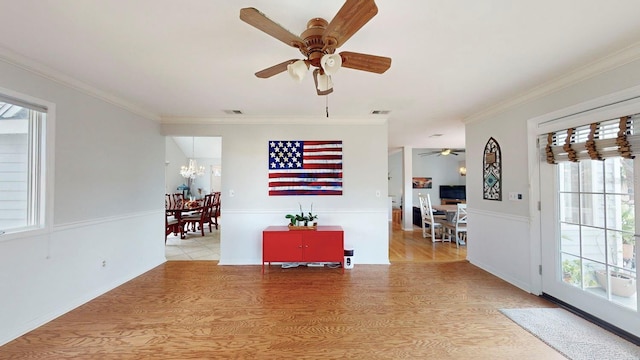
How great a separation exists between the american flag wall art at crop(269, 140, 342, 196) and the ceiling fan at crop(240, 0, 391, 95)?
2179 mm

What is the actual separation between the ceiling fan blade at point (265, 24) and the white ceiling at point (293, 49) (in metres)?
0.22

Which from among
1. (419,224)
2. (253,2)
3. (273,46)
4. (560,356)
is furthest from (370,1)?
(419,224)

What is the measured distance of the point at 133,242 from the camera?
365 centimetres

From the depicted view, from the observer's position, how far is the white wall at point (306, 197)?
422 cm

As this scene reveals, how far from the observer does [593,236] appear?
2.48m

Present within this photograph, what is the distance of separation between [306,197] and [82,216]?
2.77m

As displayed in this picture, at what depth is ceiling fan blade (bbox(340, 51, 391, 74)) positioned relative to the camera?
1755 millimetres

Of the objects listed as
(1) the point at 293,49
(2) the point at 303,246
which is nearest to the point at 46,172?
(1) the point at 293,49

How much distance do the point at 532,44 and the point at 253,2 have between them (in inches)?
84.1

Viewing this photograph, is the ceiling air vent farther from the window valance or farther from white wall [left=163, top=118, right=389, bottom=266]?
the window valance

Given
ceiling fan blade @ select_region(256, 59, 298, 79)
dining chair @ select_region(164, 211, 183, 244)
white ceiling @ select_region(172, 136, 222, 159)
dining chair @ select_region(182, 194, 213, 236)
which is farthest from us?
white ceiling @ select_region(172, 136, 222, 159)

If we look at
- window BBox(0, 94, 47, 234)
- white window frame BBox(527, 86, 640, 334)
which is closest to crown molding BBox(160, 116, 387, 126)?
window BBox(0, 94, 47, 234)

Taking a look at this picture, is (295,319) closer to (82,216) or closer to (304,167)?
(304,167)

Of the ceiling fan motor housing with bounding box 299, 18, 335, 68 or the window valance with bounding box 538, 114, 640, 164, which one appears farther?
the window valance with bounding box 538, 114, 640, 164
